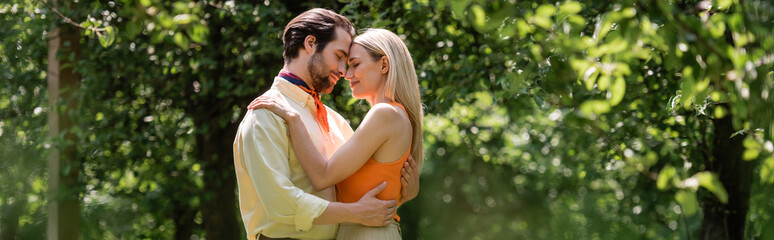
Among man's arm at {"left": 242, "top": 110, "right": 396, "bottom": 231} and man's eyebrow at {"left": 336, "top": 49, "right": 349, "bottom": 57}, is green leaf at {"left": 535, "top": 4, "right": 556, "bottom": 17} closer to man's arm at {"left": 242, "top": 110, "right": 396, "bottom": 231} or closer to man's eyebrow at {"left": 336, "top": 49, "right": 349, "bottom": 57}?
man's arm at {"left": 242, "top": 110, "right": 396, "bottom": 231}

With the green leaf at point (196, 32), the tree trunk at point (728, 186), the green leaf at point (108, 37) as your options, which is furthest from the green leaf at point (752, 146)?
the tree trunk at point (728, 186)

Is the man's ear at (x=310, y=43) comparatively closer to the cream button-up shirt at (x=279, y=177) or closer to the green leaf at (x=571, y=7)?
the cream button-up shirt at (x=279, y=177)

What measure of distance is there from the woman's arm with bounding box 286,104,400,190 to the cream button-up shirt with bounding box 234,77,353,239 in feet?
0.18

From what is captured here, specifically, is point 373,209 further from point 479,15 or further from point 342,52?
point 479,15

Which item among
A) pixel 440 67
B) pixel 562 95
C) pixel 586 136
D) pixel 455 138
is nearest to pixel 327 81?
pixel 562 95

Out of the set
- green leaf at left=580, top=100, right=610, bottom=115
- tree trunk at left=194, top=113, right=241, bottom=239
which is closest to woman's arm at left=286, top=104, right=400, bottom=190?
green leaf at left=580, top=100, right=610, bottom=115

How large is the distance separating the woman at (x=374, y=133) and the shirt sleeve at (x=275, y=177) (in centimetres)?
6

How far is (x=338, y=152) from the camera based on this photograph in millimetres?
2838

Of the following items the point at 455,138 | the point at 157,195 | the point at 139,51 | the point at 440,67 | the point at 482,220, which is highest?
the point at 440,67

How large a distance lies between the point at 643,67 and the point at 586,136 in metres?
3.78

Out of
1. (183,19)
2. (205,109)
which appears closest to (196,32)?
(183,19)

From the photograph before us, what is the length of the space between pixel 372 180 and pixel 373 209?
129 millimetres

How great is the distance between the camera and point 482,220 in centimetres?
1399

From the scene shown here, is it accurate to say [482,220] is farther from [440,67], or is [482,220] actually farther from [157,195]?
[440,67]
